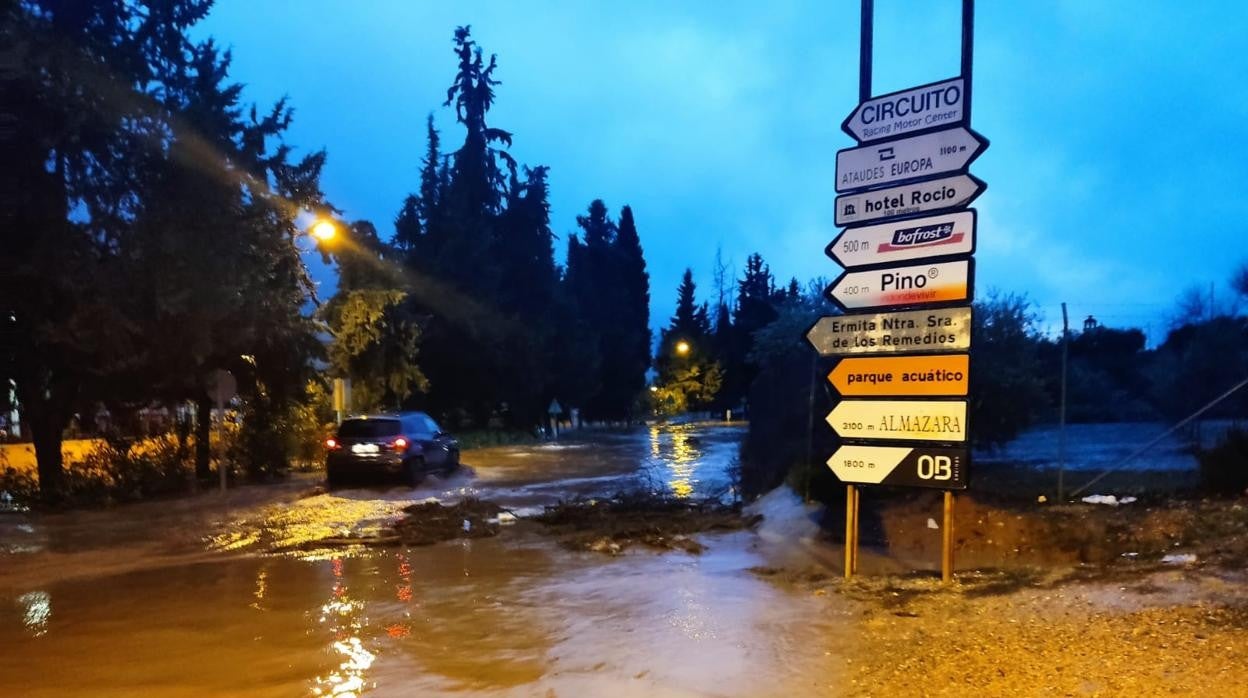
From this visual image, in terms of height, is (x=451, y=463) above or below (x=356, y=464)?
below

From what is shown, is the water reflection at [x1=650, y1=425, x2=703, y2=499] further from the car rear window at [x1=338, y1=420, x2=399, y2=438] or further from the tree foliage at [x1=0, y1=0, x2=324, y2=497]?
the tree foliage at [x1=0, y1=0, x2=324, y2=497]

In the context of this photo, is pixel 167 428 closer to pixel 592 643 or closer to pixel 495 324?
pixel 592 643

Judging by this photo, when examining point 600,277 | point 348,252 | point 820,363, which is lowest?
point 820,363

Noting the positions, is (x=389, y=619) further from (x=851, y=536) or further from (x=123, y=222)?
(x=123, y=222)

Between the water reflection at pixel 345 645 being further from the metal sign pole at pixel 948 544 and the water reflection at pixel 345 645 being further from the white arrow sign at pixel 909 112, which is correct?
the white arrow sign at pixel 909 112

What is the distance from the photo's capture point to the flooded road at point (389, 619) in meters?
5.91

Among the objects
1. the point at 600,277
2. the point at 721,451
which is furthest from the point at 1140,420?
the point at 600,277

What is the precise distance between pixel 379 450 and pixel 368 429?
0.60 meters

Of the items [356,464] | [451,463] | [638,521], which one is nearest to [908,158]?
[638,521]

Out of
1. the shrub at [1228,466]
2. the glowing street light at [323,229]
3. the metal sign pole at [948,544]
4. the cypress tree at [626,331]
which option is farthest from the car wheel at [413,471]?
the cypress tree at [626,331]

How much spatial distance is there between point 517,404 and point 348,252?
1871 centimetres

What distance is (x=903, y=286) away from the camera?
825 centimetres

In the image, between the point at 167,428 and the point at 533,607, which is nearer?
the point at 533,607

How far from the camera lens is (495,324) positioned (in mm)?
40156
